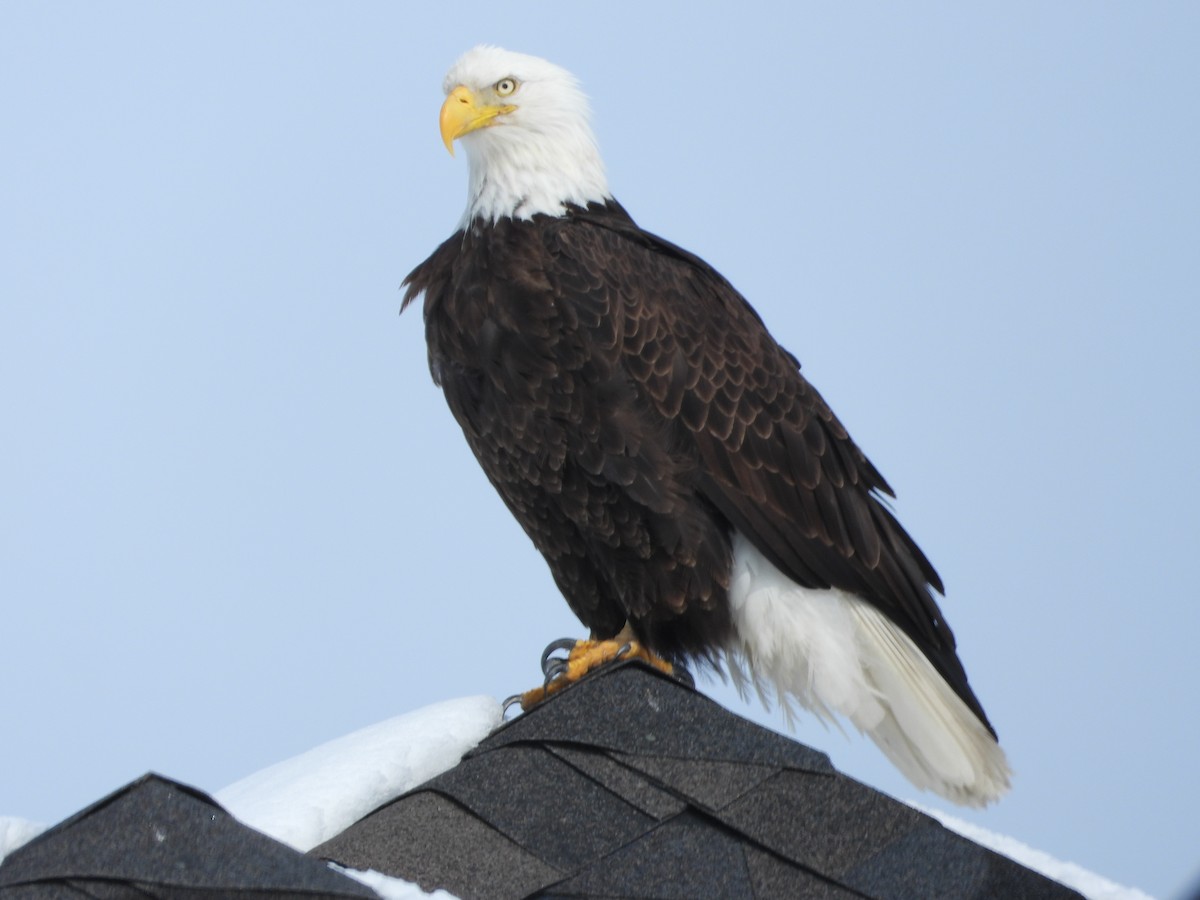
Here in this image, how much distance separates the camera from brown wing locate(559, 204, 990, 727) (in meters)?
3.63

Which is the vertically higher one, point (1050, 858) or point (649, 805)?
point (649, 805)

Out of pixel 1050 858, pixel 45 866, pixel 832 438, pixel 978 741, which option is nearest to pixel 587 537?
pixel 832 438

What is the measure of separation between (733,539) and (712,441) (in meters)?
0.26

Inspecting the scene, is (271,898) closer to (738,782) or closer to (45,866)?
(45,866)

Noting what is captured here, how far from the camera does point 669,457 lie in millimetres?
3604

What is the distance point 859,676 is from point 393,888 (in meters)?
2.49

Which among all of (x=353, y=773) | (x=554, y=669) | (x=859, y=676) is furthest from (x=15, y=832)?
(x=859, y=676)

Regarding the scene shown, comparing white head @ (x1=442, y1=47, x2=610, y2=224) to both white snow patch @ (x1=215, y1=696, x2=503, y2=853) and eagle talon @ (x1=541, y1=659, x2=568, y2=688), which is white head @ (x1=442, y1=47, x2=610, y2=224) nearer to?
eagle talon @ (x1=541, y1=659, x2=568, y2=688)

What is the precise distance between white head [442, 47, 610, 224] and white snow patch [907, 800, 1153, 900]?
2.15 m

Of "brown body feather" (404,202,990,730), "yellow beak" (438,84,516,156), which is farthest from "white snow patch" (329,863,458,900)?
"yellow beak" (438,84,516,156)

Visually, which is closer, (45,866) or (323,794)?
(45,866)

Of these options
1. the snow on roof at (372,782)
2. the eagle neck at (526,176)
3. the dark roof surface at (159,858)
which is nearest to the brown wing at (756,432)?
the eagle neck at (526,176)

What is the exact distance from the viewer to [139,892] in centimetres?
128

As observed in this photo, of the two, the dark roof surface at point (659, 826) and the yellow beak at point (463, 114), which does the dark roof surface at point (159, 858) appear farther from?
the yellow beak at point (463, 114)
